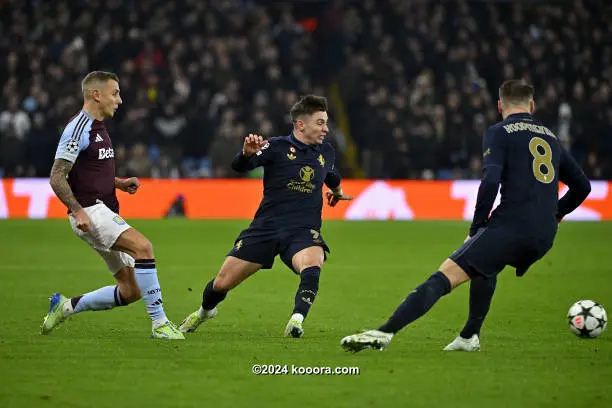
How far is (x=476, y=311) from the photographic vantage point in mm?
7902

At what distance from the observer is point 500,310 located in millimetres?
10922

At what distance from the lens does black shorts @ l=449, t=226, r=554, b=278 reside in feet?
24.1

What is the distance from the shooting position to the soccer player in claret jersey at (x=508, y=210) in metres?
7.25

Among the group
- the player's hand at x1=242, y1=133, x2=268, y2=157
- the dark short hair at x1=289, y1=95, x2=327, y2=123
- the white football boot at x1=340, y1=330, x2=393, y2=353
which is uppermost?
the dark short hair at x1=289, y1=95, x2=327, y2=123

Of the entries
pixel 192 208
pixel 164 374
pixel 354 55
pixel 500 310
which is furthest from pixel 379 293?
pixel 354 55

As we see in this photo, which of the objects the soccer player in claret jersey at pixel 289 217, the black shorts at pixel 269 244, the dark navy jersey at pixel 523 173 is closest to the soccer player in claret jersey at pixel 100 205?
the soccer player in claret jersey at pixel 289 217

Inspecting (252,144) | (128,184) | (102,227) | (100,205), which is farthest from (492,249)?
(128,184)

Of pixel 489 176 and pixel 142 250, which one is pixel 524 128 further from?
pixel 142 250

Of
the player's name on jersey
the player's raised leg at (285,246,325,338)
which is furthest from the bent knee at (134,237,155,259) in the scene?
the player's name on jersey

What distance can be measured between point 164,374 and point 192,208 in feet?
57.6

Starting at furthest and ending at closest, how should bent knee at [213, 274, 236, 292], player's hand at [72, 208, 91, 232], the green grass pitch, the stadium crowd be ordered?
the stadium crowd → bent knee at [213, 274, 236, 292] → player's hand at [72, 208, 91, 232] → the green grass pitch

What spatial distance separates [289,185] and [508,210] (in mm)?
2339

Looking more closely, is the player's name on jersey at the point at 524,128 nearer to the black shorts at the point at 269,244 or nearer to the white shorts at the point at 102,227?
the black shorts at the point at 269,244

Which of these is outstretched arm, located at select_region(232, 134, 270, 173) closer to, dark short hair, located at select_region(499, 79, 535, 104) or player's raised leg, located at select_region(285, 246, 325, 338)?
player's raised leg, located at select_region(285, 246, 325, 338)
